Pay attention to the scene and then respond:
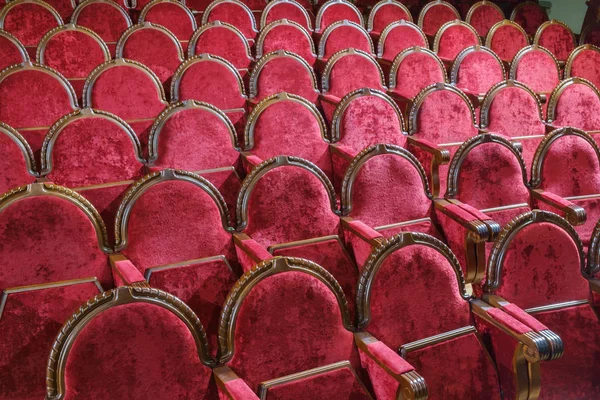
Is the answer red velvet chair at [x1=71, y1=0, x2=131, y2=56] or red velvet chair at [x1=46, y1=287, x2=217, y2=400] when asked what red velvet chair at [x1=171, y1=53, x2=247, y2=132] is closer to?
red velvet chair at [x1=71, y1=0, x2=131, y2=56]

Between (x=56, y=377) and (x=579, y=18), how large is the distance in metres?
1.63

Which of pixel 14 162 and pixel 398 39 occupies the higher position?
pixel 398 39

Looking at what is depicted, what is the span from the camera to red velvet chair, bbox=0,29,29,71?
2.92 feet

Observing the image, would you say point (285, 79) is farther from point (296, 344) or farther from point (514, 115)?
point (296, 344)

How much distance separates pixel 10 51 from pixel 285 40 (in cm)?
45

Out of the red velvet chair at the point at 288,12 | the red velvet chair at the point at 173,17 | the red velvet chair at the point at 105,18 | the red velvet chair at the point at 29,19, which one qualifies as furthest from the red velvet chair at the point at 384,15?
the red velvet chair at the point at 29,19

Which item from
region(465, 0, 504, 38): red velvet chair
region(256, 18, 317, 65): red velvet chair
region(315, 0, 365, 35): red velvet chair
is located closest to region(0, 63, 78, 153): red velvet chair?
region(256, 18, 317, 65): red velvet chair

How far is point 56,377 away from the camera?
36 cm

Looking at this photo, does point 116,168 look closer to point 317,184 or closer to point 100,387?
point 317,184

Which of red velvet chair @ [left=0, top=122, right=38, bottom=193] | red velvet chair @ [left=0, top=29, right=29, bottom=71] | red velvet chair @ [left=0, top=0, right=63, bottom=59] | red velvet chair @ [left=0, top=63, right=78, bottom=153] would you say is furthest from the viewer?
red velvet chair @ [left=0, top=0, right=63, bottom=59]

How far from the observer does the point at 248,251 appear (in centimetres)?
56

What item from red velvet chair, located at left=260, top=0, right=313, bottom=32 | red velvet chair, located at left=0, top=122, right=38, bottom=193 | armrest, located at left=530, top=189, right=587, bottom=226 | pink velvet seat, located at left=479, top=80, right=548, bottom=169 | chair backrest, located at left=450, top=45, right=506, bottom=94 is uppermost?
red velvet chair, located at left=260, top=0, right=313, bottom=32

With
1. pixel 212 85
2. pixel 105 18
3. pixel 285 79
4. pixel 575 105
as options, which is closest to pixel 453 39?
pixel 575 105

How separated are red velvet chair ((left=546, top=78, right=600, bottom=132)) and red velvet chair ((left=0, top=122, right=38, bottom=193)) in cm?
74
